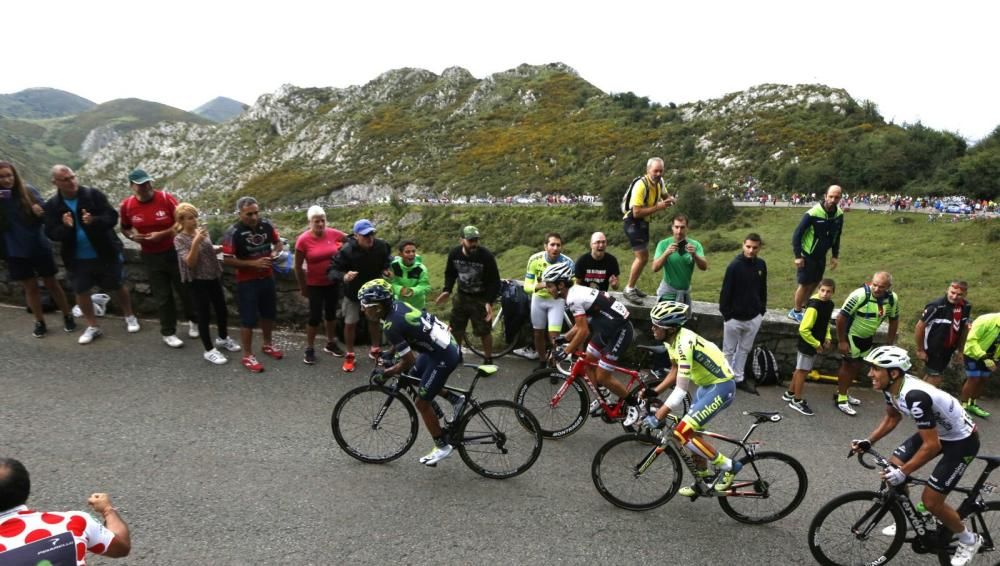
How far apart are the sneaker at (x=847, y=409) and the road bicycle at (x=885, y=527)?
2.46 meters

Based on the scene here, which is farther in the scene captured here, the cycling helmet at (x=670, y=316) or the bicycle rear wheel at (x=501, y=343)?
the bicycle rear wheel at (x=501, y=343)

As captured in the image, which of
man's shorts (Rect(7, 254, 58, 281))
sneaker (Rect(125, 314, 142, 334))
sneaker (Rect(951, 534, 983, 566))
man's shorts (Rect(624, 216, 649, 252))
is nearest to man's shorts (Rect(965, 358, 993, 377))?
sneaker (Rect(951, 534, 983, 566))

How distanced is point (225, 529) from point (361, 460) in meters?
1.32

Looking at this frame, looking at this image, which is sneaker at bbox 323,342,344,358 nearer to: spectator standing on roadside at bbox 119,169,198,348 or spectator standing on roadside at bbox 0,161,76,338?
spectator standing on roadside at bbox 119,169,198,348

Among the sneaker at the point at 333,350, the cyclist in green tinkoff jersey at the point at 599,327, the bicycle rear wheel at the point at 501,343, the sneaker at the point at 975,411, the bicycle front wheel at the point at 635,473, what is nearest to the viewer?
the bicycle front wheel at the point at 635,473

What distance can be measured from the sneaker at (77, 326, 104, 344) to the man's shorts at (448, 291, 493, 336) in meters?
4.84

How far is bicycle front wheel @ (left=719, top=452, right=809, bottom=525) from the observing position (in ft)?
14.6

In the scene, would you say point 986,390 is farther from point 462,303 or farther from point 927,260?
point 927,260

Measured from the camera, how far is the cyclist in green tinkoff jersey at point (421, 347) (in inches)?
186

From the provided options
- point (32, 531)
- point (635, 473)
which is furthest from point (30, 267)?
point (635, 473)

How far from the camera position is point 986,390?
7.08 metres

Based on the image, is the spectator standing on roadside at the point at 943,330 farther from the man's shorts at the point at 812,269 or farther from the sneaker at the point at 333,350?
the sneaker at the point at 333,350

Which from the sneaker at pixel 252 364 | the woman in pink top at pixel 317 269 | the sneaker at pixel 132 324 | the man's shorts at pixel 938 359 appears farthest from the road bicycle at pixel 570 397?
the sneaker at pixel 132 324

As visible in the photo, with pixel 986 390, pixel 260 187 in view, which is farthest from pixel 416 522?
pixel 260 187
